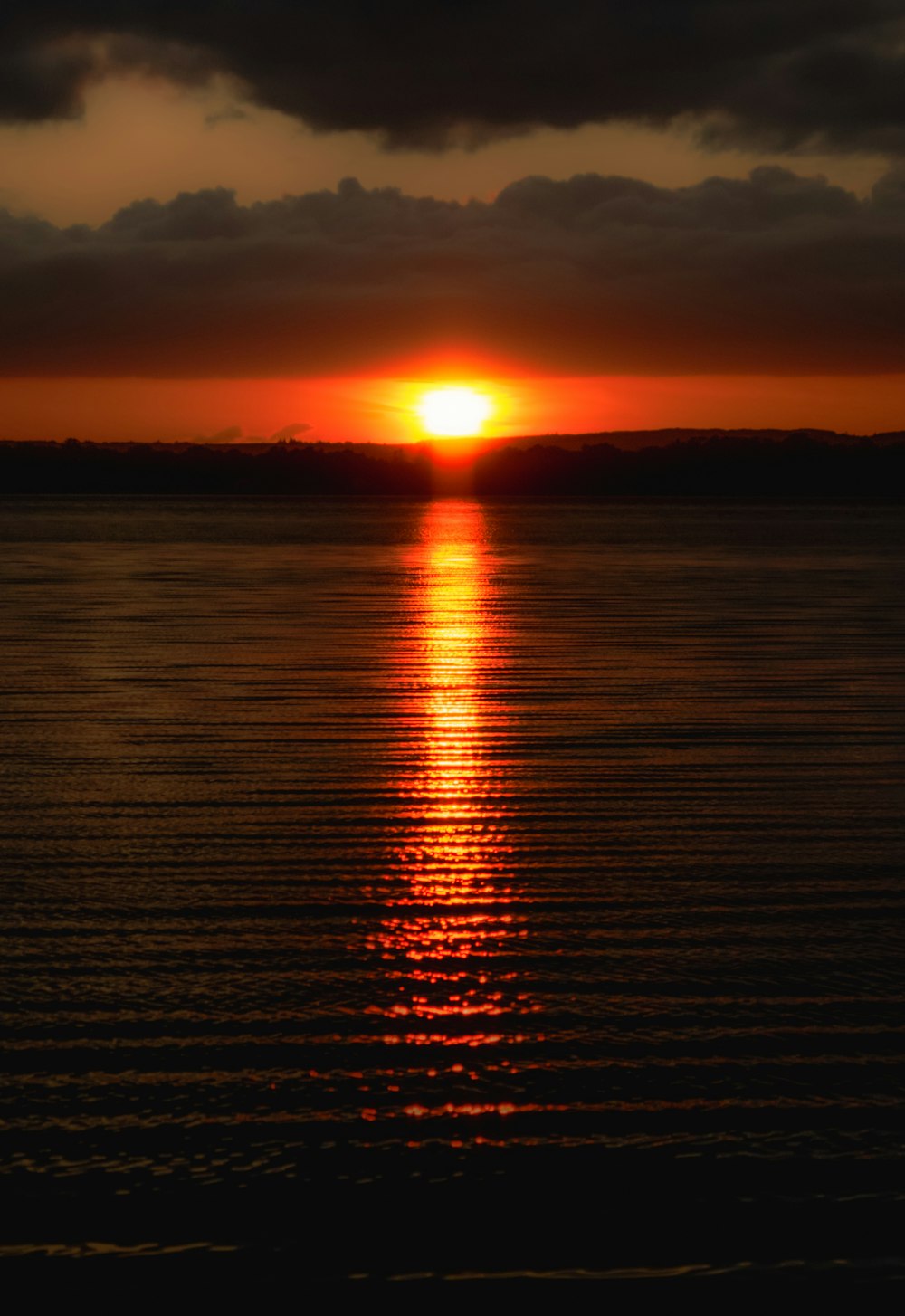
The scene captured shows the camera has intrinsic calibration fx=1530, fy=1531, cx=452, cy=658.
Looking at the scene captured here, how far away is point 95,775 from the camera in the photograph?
1242 centimetres

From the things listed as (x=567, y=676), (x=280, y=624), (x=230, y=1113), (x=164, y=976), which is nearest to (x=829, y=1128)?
(x=230, y=1113)

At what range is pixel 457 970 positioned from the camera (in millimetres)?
7543

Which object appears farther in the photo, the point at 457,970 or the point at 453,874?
the point at 453,874

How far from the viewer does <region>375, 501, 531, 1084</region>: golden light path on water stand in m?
7.00

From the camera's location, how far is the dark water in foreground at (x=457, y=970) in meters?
5.11

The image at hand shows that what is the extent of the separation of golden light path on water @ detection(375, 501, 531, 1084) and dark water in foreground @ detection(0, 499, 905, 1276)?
39 millimetres

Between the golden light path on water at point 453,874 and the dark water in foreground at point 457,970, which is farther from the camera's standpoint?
the golden light path on water at point 453,874

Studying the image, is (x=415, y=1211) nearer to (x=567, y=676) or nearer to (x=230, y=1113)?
(x=230, y=1113)

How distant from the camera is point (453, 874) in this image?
9477 mm

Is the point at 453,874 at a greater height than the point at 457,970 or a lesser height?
greater

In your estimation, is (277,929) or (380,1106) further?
(277,929)

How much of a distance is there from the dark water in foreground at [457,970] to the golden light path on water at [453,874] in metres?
0.04

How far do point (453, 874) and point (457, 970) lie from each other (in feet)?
6.38

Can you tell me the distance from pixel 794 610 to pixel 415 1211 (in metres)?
27.0
